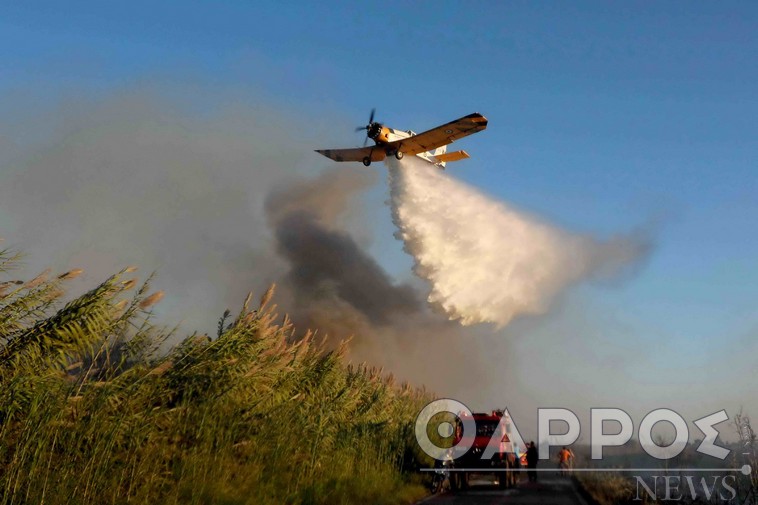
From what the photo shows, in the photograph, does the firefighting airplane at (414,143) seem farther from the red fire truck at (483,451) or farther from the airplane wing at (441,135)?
the red fire truck at (483,451)

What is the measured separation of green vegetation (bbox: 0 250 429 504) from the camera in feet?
29.4

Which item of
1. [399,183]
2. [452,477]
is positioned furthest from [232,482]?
[399,183]

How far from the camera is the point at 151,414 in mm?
11055

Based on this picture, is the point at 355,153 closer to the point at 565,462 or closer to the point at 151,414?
the point at 565,462

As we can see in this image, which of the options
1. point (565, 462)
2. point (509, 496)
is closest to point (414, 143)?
point (565, 462)

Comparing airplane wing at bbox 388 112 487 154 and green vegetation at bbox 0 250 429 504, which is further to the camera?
airplane wing at bbox 388 112 487 154

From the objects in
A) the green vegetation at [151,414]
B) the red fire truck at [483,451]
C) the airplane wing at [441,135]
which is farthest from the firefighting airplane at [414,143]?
the green vegetation at [151,414]

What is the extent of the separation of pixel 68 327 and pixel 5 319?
31.9 inches

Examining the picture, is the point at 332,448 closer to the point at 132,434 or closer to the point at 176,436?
the point at 176,436

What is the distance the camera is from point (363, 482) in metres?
17.8

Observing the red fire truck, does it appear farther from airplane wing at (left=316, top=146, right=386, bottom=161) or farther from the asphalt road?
airplane wing at (left=316, top=146, right=386, bottom=161)

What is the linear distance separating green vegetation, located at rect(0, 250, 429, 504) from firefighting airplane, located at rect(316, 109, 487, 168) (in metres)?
22.3

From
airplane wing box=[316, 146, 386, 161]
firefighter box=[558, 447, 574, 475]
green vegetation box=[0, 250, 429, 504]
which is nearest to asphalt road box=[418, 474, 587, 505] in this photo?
green vegetation box=[0, 250, 429, 504]

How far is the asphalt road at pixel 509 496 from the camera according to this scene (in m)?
19.2
